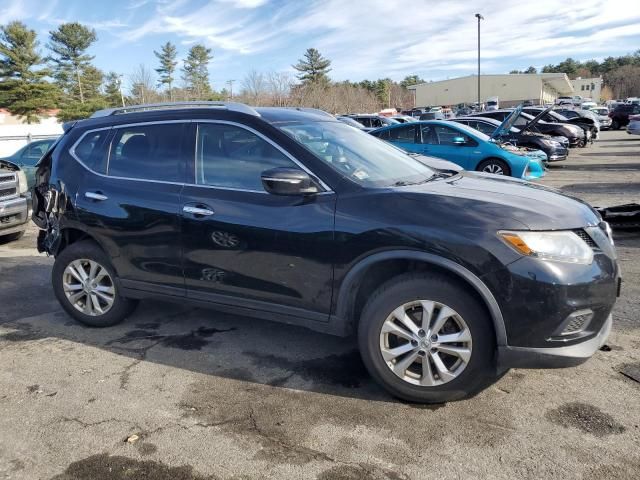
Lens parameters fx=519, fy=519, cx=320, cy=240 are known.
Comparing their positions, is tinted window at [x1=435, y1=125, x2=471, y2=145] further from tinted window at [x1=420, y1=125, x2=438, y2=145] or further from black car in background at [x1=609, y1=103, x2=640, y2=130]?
black car in background at [x1=609, y1=103, x2=640, y2=130]

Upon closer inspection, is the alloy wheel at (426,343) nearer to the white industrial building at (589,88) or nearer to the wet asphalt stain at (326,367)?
the wet asphalt stain at (326,367)

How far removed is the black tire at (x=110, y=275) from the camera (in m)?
4.40

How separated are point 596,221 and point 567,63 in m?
157

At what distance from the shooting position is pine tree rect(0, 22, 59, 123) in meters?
43.7

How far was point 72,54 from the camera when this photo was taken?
193 feet

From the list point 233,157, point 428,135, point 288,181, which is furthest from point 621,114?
point 288,181

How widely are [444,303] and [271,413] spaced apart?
4.09 feet

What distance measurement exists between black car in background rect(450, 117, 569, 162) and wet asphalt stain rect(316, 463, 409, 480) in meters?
14.1

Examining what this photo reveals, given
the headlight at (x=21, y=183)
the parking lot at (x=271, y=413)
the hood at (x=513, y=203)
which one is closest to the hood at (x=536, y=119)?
the parking lot at (x=271, y=413)

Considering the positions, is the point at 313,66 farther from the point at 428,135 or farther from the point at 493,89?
the point at 428,135

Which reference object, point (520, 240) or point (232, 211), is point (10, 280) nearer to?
point (232, 211)

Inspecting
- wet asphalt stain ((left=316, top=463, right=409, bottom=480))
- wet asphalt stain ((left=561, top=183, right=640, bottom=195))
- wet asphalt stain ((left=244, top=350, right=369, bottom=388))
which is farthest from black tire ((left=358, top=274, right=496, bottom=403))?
wet asphalt stain ((left=561, top=183, right=640, bottom=195))

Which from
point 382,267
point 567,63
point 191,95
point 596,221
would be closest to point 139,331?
point 382,267

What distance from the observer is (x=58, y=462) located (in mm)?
2777
